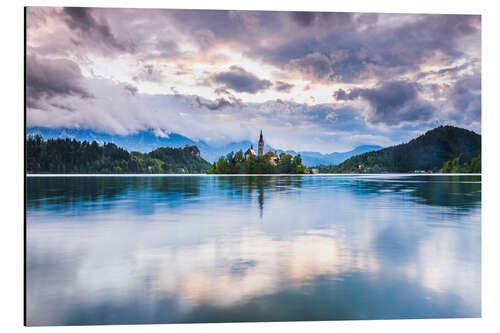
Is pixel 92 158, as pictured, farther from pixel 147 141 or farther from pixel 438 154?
pixel 438 154

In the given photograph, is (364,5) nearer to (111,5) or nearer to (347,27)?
(347,27)

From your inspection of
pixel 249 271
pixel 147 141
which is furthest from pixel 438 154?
pixel 249 271

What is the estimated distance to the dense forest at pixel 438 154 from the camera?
8.90 meters

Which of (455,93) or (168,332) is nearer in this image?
(168,332)

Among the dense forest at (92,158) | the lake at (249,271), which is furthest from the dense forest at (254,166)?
the lake at (249,271)

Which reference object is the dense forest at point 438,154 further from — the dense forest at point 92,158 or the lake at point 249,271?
the dense forest at point 92,158

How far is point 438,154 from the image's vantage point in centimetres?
1712

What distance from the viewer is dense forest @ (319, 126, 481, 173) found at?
351 inches

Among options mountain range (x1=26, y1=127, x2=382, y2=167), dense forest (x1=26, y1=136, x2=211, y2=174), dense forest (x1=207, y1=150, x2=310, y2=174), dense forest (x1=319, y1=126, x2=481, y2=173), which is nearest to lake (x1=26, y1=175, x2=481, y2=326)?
dense forest (x1=319, y1=126, x2=481, y2=173)

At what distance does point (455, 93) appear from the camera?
8.81m
